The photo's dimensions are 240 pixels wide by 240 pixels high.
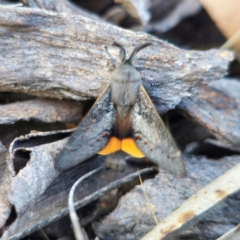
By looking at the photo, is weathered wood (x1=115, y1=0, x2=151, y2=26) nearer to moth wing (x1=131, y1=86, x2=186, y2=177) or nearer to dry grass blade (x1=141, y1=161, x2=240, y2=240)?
moth wing (x1=131, y1=86, x2=186, y2=177)

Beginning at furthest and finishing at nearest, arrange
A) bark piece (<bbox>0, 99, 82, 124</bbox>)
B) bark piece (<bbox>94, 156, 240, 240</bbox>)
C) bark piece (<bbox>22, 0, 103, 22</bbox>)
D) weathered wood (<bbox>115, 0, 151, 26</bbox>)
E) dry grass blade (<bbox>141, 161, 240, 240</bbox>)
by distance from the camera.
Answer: weathered wood (<bbox>115, 0, 151, 26</bbox>), bark piece (<bbox>22, 0, 103, 22</bbox>), bark piece (<bbox>0, 99, 82, 124</bbox>), bark piece (<bbox>94, 156, 240, 240</bbox>), dry grass blade (<bbox>141, 161, 240, 240</bbox>)

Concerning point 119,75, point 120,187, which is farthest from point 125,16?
point 120,187

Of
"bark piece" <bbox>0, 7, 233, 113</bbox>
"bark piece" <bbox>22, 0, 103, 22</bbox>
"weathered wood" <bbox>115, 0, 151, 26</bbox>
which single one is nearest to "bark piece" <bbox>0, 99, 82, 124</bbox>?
"bark piece" <bbox>0, 7, 233, 113</bbox>

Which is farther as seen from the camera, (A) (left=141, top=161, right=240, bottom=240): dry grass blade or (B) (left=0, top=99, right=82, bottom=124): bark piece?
(B) (left=0, top=99, right=82, bottom=124): bark piece

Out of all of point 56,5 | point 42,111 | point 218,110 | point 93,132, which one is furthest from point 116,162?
point 56,5

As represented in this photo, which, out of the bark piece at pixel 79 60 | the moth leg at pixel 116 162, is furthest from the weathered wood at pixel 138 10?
the moth leg at pixel 116 162

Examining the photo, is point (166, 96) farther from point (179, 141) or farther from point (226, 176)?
point (226, 176)
